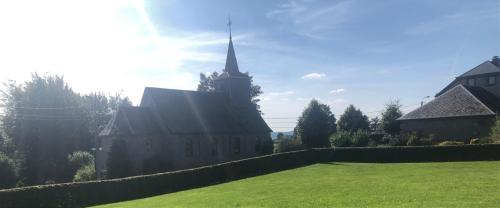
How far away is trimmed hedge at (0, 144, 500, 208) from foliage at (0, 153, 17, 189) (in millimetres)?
17066

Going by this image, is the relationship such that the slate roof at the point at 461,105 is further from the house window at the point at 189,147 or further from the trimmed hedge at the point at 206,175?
the house window at the point at 189,147

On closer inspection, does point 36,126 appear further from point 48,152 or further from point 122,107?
point 122,107

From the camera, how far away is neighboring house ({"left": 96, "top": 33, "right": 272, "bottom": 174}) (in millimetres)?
46125

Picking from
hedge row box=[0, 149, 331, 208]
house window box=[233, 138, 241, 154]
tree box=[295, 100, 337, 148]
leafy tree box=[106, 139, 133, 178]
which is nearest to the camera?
hedge row box=[0, 149, 331, 208]

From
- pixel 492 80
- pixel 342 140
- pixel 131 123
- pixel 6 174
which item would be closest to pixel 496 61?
pixel 492 80

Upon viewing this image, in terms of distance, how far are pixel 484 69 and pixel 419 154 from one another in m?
24.4

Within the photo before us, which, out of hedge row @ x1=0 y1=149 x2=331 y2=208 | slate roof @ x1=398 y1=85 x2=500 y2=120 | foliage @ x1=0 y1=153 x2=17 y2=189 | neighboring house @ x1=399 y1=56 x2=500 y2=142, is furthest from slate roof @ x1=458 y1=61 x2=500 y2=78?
foliage @ x1=0 y1=153 x2=17 y2=189

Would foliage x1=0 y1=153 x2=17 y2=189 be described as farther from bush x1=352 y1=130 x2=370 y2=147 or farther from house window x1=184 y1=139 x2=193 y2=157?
bush x1=352 y1=130 x2=370 y2=147

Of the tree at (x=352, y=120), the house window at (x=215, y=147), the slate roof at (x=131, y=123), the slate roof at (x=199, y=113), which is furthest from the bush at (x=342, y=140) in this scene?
the tree at (x=352, y=120)

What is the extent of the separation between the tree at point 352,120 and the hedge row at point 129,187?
47.7 meters

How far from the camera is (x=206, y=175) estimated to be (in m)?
36.4

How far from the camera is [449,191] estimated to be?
16938 millimetres

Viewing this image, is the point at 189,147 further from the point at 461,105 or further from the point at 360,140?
the point at 461,105

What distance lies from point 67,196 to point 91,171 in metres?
18.5
